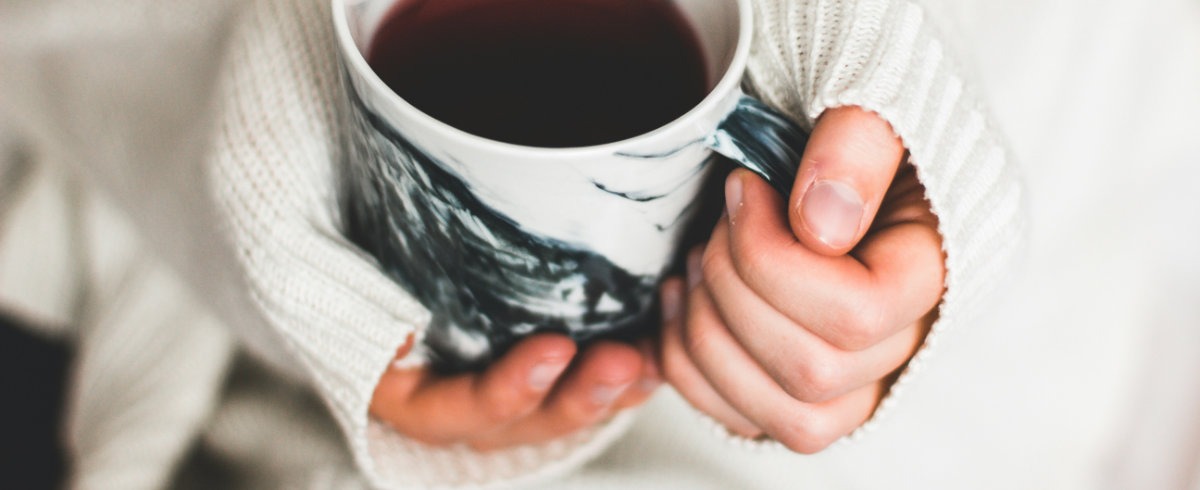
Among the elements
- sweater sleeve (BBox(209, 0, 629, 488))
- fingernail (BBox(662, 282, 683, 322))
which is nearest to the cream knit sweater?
sweater sleeve (BBox(209, 0, 629, 488))

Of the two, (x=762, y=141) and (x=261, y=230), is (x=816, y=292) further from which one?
(x=261, y=230)

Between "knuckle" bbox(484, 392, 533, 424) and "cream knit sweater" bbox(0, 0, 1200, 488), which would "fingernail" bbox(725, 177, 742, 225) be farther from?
"knuckle" bbox(484, 392, 533, 424)

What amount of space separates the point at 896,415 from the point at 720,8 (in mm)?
364

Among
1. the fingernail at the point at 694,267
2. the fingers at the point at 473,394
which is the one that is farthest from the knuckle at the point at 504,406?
the fingernail at the point at 694,267

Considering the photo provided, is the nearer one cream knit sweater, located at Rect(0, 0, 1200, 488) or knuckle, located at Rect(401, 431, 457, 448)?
cream knit sweater, located at Rect(0, 0, 1200, 488)

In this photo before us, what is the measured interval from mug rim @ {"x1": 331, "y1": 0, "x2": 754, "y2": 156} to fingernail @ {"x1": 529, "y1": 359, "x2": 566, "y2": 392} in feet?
0.46

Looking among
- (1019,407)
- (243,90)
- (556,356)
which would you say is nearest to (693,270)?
(556,356)

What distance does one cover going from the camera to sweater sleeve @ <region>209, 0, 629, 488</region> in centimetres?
40

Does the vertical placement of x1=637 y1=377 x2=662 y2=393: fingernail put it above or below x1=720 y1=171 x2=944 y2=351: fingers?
below

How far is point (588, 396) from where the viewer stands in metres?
0.44

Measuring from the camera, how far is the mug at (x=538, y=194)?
29 centimetres

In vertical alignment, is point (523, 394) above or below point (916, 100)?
below

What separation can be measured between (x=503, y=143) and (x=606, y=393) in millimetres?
178

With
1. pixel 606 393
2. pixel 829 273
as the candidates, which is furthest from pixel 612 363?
pixel 829 273
